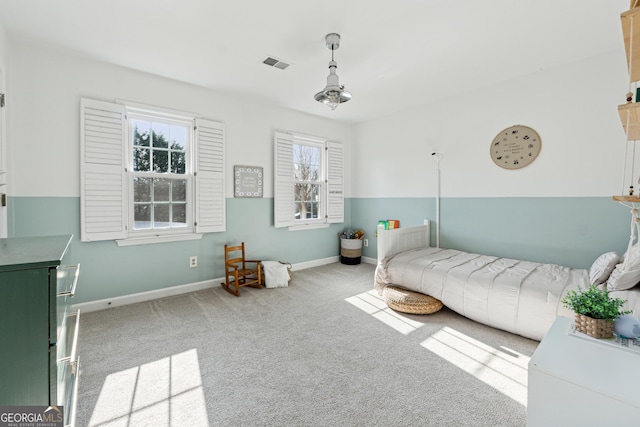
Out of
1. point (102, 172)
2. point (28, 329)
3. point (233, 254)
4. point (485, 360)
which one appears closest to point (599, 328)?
point (485, 360)

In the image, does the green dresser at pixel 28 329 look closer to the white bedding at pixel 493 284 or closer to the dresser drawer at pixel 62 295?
the dresser drawer at pixel 62 295

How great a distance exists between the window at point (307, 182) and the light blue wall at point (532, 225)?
1290 mm

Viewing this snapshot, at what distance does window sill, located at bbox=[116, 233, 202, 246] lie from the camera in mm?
3219

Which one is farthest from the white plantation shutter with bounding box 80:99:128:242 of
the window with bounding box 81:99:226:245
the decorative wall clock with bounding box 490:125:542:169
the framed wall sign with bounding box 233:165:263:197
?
the decorative wall clock with bounding box 490:125:542:169

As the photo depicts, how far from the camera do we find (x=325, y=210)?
5.11 metres

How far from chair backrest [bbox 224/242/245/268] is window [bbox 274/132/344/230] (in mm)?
691

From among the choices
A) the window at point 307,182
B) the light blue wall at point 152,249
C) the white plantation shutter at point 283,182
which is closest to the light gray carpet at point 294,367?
the light blue wall at point 152,249

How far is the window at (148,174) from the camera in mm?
2984

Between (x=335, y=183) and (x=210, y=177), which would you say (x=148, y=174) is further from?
(x=335, y=183)

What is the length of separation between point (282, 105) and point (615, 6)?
3.53m

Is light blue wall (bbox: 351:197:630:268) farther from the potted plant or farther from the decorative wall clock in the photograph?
the potted plant

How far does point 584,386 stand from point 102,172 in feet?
12.9

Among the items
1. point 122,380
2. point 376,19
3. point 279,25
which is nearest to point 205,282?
point 122,380

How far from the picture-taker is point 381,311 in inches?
122
